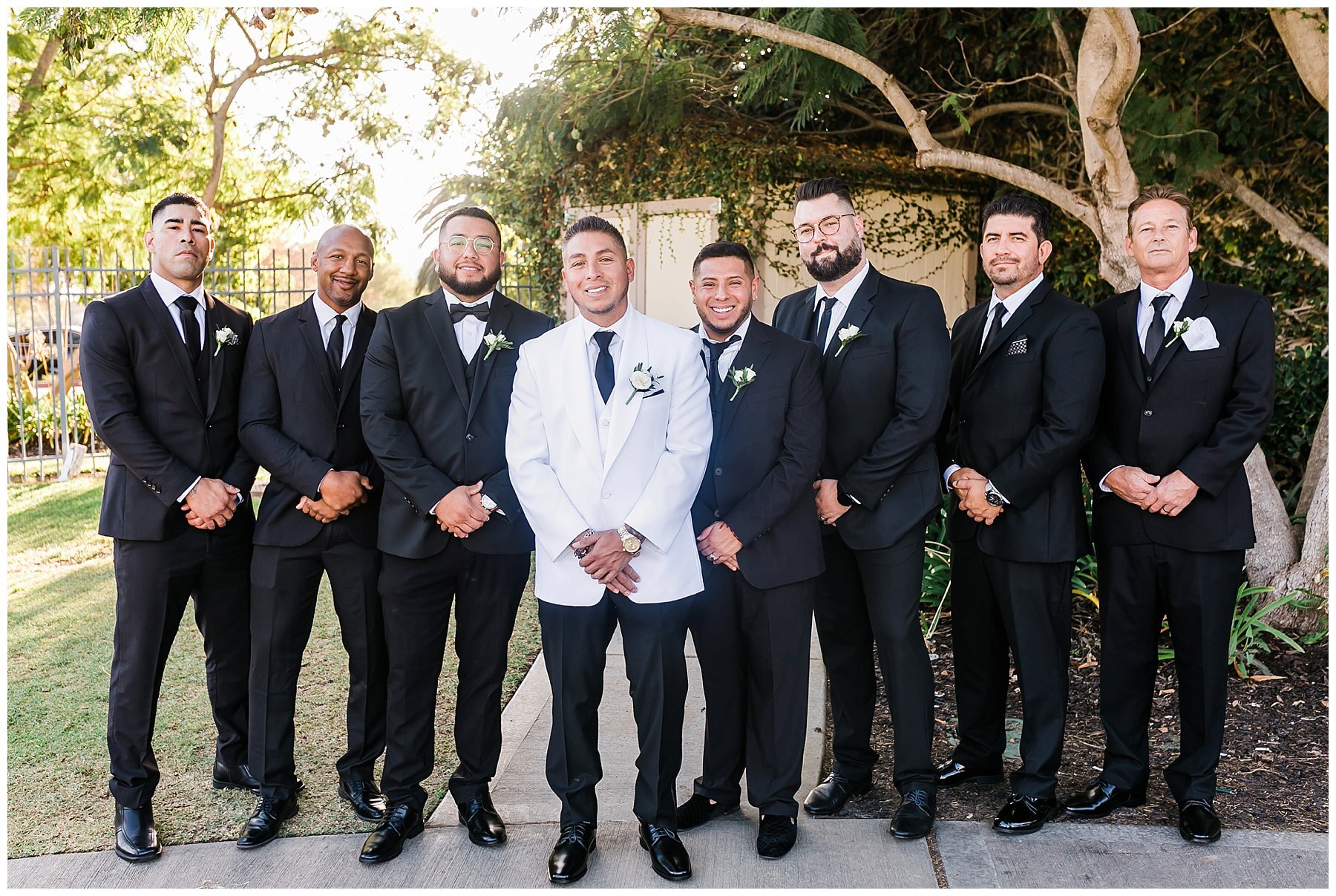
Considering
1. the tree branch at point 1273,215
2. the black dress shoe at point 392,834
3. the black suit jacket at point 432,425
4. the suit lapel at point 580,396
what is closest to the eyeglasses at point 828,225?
the suit lapel at point 580,396

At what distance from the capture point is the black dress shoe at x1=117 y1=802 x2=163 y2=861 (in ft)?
12.6

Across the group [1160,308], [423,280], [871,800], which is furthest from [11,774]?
[423,280]

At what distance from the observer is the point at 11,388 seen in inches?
563

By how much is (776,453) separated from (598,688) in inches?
42.4

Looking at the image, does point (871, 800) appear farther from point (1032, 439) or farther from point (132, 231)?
point (132, 231)

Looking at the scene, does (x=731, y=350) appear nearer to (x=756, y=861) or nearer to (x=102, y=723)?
(x=756, y=861)

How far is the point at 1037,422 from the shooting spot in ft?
13.6

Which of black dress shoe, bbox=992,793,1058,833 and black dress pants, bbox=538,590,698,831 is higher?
black dress pants, bbox=538,590,698,831

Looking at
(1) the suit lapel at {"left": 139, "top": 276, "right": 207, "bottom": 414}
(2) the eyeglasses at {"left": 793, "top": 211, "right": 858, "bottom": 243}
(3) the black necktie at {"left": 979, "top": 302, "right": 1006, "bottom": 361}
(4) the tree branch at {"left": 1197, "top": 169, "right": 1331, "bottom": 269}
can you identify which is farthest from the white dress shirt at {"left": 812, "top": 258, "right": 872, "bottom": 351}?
(4) the tree branch at {"left": 1197, "top": 169, "right": 1331, "bottom": 269}

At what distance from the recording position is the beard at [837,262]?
415 cm

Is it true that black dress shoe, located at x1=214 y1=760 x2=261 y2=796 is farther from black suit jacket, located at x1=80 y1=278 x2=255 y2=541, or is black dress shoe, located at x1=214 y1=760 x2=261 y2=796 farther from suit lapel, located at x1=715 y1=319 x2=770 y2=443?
suit lapel, located at x1=715 y1=319 x2=770 y2=443

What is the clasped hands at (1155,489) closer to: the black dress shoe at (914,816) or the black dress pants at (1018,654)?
the black dress pants at (1018,654)

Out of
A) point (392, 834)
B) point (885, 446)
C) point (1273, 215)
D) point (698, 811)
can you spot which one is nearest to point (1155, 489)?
point (885, 446)

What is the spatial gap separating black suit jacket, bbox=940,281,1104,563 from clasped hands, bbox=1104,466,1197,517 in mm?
189
